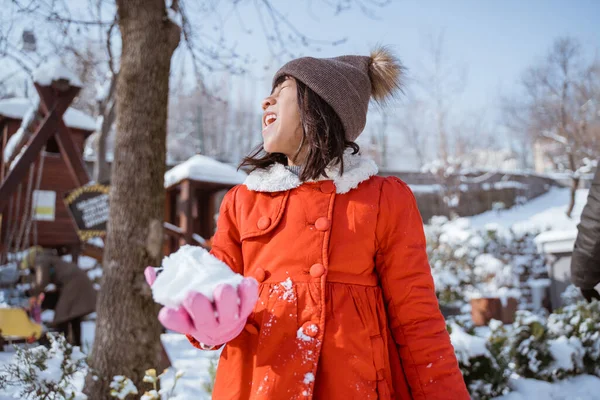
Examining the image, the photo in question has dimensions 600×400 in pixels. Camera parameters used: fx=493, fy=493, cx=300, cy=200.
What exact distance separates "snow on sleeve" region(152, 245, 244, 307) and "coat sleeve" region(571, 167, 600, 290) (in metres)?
1.84

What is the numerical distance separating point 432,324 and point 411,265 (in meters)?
0.18

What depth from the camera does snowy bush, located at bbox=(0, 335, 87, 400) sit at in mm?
2236

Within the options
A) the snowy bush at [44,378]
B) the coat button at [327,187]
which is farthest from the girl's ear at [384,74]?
the snowy bush at [44,378]

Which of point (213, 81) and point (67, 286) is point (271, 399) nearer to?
point (67, 286)

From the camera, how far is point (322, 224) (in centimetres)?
146

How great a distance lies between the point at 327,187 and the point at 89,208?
3.68 meters

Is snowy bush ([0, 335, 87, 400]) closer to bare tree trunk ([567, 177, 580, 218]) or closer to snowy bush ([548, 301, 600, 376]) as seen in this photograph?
snowy bush ([548, 301, 600, 376])

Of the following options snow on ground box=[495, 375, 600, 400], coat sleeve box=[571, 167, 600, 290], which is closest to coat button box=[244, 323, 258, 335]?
coat sleeve box=[571, 167, 600, 290]

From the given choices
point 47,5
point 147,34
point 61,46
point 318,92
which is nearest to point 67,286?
point 61,46

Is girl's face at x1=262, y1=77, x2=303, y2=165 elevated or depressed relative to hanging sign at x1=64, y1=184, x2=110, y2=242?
elevated

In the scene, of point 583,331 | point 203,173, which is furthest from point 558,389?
point 203,173

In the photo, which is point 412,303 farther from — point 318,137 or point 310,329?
point 318,137

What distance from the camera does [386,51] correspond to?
1905mm

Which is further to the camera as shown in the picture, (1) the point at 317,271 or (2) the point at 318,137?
(2) the point at 318,137
